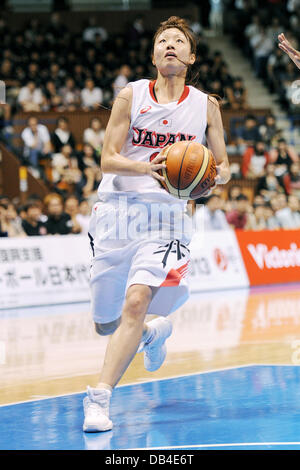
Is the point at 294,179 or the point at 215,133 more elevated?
the point at 294,179

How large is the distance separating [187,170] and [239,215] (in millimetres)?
11293

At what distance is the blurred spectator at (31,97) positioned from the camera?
1761cm

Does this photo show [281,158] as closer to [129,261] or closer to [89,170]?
[89,170]

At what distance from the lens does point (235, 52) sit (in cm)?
2564

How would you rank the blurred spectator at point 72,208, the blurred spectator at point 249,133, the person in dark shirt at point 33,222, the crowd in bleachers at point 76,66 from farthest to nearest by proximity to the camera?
the blurred spectator at point 249,133, the crowd in bleachers at point 76,66, the blurred spectator at point 72,208, the person in dark shirt at point 33,222

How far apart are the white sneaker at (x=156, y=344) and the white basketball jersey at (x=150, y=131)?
924 mm

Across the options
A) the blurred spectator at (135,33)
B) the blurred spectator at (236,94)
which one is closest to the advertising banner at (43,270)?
the blurred spectator at (236,94)

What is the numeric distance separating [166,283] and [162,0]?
22057 mm

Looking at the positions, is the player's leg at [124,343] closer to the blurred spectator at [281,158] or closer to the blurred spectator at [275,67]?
the blurred spectator at [281,158]

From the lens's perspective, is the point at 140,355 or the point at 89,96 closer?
the point at 140,355

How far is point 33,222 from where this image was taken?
13016 millimetres

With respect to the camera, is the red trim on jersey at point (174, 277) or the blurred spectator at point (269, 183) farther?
the blurred spectator at point (269, 183)

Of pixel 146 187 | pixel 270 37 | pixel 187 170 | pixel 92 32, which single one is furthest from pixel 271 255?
pixel 187 170
